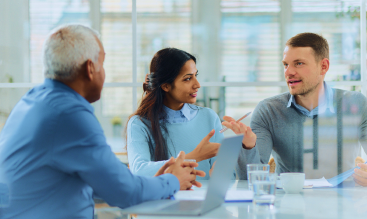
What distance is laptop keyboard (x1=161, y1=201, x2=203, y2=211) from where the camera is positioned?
35.8 inches

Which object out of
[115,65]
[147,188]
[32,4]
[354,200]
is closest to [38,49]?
[32,4]

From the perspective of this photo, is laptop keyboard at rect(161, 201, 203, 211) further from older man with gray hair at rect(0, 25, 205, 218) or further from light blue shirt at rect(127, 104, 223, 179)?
light blue shirt at rect(127, 104, 223, 179)

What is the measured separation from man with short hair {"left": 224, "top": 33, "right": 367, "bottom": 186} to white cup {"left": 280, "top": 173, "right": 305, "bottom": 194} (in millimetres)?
715

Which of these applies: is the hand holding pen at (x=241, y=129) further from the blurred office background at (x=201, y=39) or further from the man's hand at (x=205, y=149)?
the blurred office background at (x=201, y=39)

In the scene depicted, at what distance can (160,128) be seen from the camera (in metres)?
1.95

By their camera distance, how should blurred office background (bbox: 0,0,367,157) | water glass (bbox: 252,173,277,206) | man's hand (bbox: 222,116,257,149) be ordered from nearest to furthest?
water glass (bbox: 252,173,277,206) → man's hand (bbox: 222,116,257,149) → blurred office background (bbox: 0,0,367,157)

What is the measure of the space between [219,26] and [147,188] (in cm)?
247

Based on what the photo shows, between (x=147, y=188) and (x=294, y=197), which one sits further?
(x=294, y=197)

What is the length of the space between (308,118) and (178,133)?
2.72 ft

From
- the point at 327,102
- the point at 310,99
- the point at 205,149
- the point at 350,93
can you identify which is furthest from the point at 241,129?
the point at 350,93

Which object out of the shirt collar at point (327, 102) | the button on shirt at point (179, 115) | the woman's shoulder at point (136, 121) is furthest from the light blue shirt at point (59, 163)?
the shirt collar at point (327, 102)

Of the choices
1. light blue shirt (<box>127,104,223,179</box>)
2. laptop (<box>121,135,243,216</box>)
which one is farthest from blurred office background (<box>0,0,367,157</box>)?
laptop (<box>121,135,243,216</box>)

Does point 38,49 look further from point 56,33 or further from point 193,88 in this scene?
Answer: point 56,33

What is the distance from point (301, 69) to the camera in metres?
→ 2.15
